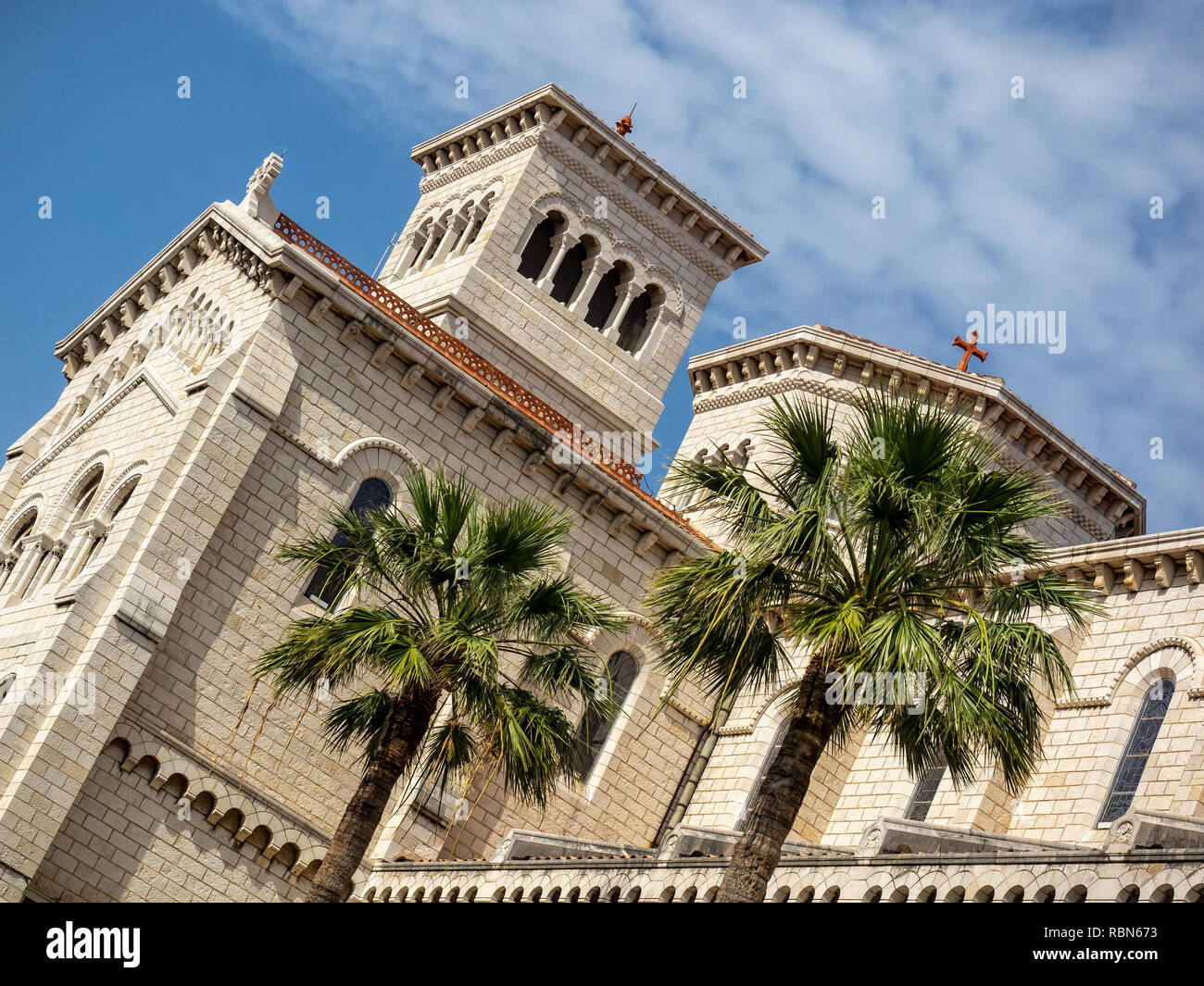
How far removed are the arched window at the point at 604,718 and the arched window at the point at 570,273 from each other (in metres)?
11.3

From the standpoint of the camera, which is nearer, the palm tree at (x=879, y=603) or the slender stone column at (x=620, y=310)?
the palm tree at (x=879, y=603)

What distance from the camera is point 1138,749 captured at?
979 inches

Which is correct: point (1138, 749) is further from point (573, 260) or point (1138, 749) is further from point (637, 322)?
point (573, 260)

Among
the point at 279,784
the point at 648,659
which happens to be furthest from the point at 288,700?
the point at 648,659

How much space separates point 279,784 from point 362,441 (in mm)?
6184

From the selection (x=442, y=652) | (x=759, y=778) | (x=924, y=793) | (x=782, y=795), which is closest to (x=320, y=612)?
(x=442, y=652)

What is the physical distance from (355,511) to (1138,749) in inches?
547

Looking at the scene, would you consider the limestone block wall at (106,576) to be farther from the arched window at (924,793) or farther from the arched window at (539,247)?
the arched window at (924,793)

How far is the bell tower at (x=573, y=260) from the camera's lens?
124 feet

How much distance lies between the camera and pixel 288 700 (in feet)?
88.2

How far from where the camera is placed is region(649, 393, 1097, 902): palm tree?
1631 centimetres

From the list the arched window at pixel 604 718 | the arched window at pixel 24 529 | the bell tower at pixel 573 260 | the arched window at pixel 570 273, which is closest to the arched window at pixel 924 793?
the arched window at pixel 604 718

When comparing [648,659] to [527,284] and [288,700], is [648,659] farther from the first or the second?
[527,284]
